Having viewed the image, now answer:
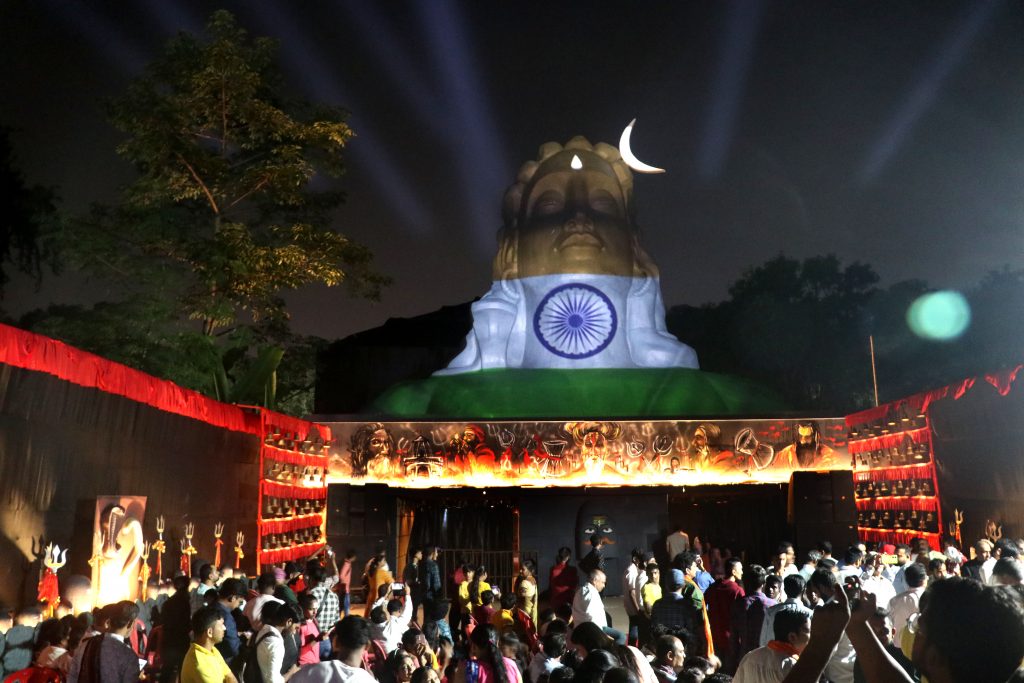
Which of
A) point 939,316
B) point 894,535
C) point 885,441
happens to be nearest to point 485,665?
point 894,535

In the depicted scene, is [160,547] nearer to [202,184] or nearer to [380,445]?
[380,445]

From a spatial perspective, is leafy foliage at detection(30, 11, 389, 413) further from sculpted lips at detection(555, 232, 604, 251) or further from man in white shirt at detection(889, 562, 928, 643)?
man in white shirt at detection(889, 562, 928, 643)

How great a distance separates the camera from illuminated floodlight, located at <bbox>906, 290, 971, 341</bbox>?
29781mm

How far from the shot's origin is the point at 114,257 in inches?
705

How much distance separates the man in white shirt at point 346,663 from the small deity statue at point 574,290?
18.8 metres

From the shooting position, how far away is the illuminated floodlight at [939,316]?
2978 cm

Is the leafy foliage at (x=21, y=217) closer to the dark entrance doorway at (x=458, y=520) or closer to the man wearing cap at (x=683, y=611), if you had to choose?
the dark entrance doorway at (x=458, y=520)

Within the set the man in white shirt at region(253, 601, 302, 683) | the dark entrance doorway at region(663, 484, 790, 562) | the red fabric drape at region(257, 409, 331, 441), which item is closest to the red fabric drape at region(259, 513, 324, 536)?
the red fabric drape at region(257, 409, 331, 441)

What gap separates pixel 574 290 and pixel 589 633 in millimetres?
18121

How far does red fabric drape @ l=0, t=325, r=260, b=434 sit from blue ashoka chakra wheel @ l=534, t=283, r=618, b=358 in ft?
33.8

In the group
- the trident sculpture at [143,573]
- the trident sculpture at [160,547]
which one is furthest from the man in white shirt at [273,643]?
the trident sculpture at [160,547]

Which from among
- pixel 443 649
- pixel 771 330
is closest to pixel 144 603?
pixel 443 649

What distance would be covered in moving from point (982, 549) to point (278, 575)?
671cm

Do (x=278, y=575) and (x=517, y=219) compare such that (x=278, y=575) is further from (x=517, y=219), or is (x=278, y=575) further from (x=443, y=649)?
(x=517, y=219)
